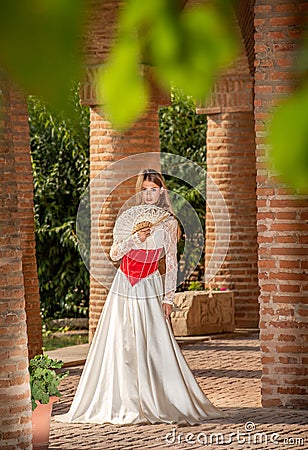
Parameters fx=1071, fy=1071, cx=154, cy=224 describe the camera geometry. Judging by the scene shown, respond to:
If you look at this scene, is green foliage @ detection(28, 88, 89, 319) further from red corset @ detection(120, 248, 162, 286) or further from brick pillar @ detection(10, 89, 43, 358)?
red corset @ detection(120, 248, 162, 286)

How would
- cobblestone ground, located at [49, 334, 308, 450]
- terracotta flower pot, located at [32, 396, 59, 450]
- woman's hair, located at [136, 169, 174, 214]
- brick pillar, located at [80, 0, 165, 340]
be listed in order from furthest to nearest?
brick pillar, located at [80, 0, 165, 340], woman's hair, located at [136, 169, 174, 214], cobblestone ground, located at [49, 334, 308, 450], terracotta flower pot, located at [32, 396, 59, 450]

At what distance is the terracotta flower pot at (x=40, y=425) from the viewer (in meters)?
5.88

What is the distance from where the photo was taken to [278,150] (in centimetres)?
53

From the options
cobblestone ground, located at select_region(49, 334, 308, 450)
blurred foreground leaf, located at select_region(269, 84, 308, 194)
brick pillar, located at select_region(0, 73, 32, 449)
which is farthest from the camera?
cobblestone ground, located at select_region(49, 334, 308, 450)

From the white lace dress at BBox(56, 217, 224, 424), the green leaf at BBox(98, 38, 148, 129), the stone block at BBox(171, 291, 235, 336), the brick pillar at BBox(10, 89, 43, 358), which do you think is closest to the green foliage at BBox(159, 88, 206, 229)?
the stone block at BBox(171, 291, 235, 336)

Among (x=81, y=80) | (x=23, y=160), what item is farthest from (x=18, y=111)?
(x=81, y=80)

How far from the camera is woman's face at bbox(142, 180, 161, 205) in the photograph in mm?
7035

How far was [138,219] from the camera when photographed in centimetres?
719

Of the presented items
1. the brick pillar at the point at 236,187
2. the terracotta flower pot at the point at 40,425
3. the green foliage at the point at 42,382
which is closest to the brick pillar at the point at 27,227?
the green foliage at the point at 42,382

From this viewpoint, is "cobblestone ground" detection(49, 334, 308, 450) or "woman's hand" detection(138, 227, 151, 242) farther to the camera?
"woman's hand" detection(138, 227, 151, 242)

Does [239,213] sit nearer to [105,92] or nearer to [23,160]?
[23,160]

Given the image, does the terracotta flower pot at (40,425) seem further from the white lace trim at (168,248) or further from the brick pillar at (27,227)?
the brick pillar at (27,227)

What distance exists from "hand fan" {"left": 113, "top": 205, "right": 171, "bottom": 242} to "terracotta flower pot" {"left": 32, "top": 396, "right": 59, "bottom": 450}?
5.35ft

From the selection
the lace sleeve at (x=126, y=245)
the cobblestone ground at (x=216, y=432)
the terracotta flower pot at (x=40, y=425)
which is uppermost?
the lace sleeve at (x=126, y=245)
